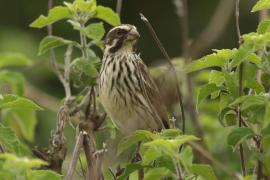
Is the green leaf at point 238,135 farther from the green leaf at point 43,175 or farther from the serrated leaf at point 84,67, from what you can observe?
the serrated leaf at point 84,67

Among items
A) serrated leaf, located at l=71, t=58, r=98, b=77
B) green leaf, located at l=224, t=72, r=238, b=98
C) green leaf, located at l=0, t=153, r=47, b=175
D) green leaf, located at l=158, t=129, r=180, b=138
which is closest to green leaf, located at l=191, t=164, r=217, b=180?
green leaf, located at l=158, t=129, r=180, b=138

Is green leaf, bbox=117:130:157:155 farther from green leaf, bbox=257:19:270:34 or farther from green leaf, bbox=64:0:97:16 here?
green leaf, bbox=64:0:97:16

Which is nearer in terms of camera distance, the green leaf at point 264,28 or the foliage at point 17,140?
the foliage at point 17,140

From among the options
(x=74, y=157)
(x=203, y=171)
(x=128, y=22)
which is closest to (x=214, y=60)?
(x=203, y=171)

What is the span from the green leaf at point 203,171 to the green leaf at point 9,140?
2.02ft

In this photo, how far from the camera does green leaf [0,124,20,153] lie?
3391 millimetres

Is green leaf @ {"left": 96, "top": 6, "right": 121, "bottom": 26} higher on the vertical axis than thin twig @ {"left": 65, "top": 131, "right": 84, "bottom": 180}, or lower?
higher

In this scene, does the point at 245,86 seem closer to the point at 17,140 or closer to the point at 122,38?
the point at 17,140

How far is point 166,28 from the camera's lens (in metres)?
10.1

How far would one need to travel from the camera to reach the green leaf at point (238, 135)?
3130 mm

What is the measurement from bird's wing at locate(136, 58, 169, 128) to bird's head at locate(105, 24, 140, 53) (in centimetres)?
11

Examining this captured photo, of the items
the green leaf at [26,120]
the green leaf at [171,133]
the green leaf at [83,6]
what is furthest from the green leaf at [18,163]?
the green leaf at [26,120]

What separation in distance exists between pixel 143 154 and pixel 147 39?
667cm

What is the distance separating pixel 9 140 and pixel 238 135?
0.79m
